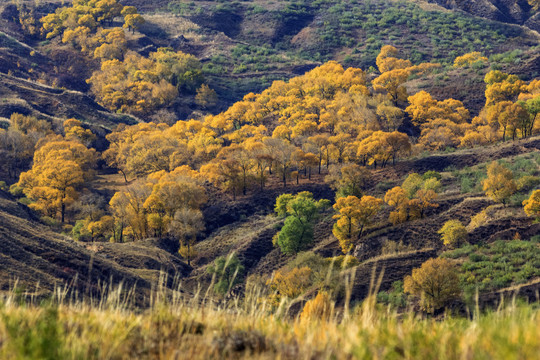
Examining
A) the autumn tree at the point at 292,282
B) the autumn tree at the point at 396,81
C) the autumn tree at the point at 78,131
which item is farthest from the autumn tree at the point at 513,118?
the autumn tree at the point at 78,131

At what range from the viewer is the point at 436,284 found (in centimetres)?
3622

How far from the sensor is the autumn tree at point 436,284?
118ft

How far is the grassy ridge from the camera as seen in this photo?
18.6 feet

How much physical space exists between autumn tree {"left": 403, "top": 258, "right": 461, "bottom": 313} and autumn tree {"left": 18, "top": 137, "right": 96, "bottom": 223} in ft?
163

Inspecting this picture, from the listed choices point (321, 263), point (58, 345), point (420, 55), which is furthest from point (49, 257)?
point (420, 55)

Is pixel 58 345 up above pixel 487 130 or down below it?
above

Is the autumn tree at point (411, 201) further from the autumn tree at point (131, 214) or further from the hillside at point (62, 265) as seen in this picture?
the autumn tree at point (131, 214)

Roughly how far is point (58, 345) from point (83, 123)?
99983mm

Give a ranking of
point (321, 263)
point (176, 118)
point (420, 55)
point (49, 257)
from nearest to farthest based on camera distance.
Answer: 1. point (49, 257)
2. point (321, 263)
3. point (176, 118)
4. point (420, 55)

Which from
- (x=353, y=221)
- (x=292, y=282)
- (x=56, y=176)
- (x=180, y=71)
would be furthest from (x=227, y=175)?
(x=180, y=71)

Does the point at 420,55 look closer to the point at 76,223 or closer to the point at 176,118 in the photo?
the point at 176,118

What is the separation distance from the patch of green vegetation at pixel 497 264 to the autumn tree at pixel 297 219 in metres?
14.6

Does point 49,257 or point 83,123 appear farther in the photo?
point 83,123

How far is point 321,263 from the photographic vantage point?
46.8 meters
